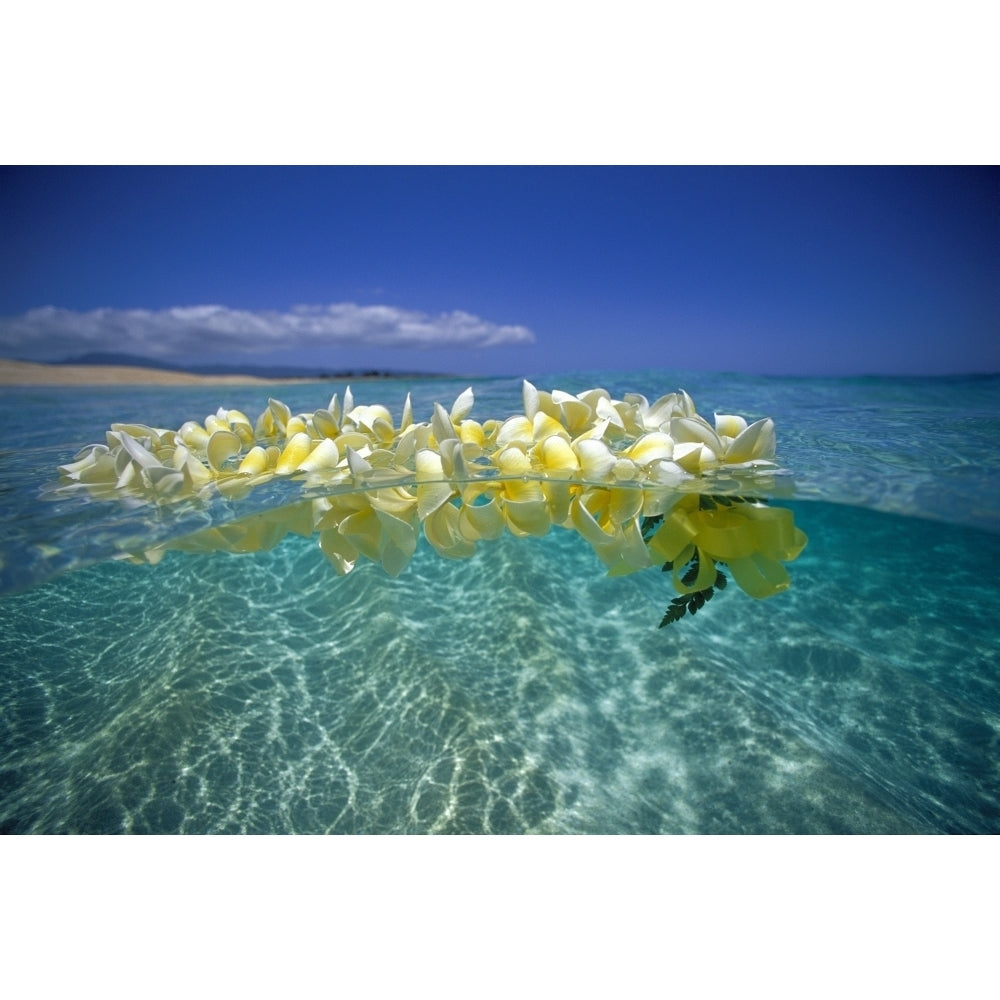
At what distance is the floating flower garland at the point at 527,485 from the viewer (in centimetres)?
115

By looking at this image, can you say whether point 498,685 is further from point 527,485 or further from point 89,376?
point 89,376

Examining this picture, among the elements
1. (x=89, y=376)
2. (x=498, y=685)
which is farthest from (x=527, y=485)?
(x=89, y=376)

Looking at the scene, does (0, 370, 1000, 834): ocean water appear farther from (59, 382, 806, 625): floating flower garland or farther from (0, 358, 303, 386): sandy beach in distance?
(0, 358, 303, 386): sandy beach in distance

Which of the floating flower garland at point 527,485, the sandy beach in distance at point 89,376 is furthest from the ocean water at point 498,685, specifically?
the sandy beach in distance at point 89,376

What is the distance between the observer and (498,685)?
8.59 feet

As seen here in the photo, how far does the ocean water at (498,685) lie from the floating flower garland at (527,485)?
130 millimetres

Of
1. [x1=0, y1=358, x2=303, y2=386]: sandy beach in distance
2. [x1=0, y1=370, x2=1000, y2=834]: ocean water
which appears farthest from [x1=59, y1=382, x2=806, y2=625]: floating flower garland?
[x1=0, y1=358, x2=303, y2=386]: sandy beach in distance

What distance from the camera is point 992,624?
3.29 meters

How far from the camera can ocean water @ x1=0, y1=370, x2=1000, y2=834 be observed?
1.91 metres

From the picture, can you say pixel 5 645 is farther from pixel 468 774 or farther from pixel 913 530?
pixel 913 530

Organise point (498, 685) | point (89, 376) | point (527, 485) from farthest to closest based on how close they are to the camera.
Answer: point (89, 376)
point (498, 685)
point (527, 485)

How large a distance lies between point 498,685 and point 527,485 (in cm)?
170

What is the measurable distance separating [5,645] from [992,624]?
513 centimetres

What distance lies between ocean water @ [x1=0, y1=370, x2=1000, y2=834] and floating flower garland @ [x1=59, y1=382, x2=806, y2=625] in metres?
0.13
